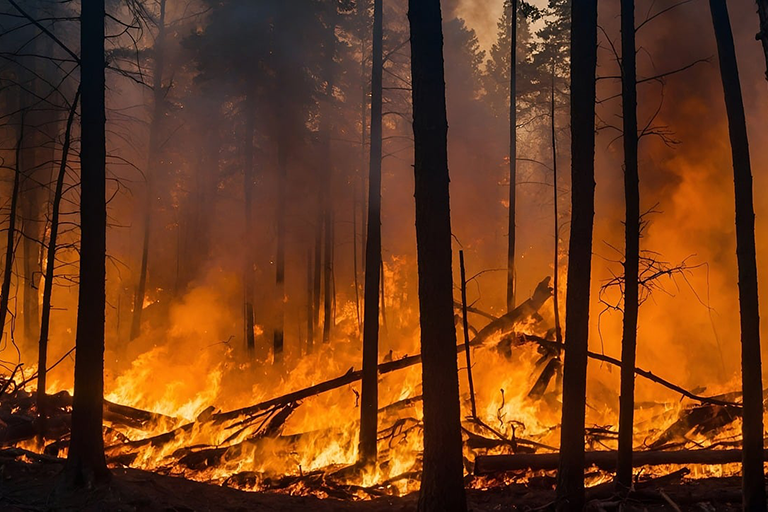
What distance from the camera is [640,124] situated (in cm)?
1756

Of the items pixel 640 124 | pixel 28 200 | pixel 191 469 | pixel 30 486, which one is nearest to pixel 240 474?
pixel 191 469

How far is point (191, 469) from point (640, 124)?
17.5m

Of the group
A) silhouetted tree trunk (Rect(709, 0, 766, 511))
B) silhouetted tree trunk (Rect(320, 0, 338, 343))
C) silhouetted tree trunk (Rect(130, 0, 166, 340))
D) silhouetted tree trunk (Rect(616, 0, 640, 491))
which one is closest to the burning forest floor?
silhouetted tree trunk (Rect(616, 0, 640, 491))

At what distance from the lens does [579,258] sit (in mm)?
6562

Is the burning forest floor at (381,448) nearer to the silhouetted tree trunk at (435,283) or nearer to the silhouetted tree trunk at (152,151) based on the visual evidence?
the silhouetted tree trunk at (435,283)

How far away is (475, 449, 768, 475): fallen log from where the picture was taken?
326 inches

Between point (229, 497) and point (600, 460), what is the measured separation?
20.5 ft

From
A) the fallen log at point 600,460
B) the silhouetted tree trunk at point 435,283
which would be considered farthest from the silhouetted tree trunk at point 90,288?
the fallen log at point 600,460

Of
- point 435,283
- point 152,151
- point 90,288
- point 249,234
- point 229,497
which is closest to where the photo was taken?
point 435,283

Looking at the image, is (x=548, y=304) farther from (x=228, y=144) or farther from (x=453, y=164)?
(x=228, y=144)

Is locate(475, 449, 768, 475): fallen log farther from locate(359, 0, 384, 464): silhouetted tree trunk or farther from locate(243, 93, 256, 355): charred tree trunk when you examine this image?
locate(243, 93, 256, 355): charred tree trunk

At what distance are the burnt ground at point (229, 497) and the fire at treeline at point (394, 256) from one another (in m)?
0.21

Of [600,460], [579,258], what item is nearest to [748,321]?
[579,258]

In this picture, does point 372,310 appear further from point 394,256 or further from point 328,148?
point 394,256
